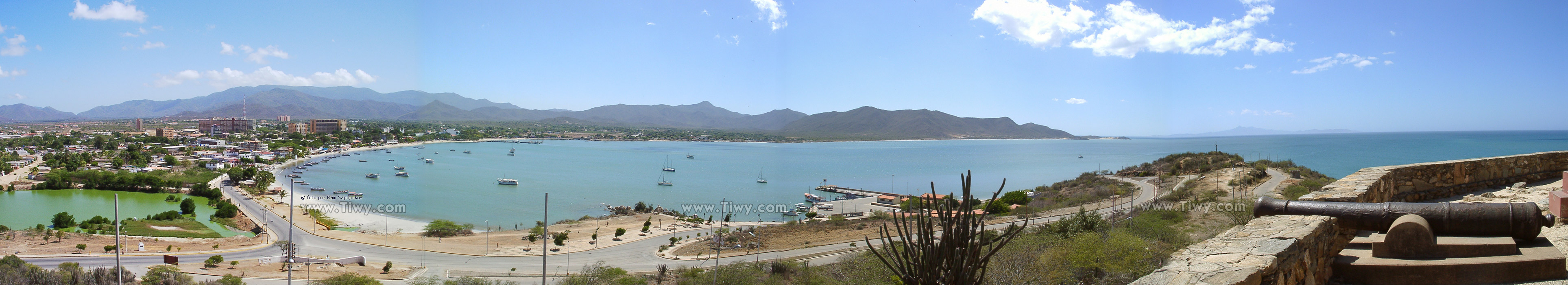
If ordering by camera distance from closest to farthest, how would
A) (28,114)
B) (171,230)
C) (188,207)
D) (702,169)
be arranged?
(171,230) < (188,207) < (702,169) < (28,114)

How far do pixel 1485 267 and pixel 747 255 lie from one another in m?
15.8

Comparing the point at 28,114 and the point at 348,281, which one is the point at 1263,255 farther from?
the point at 28,114

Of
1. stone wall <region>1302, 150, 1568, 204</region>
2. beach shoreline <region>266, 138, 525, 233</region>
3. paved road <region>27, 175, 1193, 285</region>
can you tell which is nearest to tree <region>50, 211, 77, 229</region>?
beach shoreline <region>266, 138, 525, 233</region>

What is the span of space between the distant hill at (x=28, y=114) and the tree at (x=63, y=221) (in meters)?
158

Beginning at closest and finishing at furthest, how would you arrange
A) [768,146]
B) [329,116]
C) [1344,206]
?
[1344,206]
[768,146]
[329,116]

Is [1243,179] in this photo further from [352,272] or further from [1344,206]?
[352,272]

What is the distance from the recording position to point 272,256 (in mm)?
17828

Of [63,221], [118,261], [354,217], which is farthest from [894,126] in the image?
[118,261]

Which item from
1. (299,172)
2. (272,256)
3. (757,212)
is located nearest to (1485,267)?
(272,256)

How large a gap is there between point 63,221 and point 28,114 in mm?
203170

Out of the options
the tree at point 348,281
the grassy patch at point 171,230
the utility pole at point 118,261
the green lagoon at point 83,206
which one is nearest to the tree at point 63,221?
the green lagoon at point 83,206

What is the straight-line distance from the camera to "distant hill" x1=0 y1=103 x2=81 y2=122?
13712 centimetres

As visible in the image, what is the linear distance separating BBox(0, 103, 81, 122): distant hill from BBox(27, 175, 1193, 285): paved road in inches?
6697

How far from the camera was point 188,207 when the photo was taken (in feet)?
90.5
